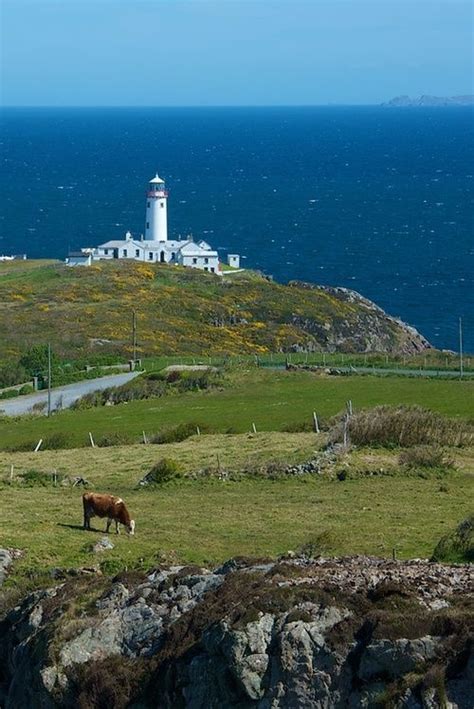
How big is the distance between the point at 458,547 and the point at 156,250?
9571cm

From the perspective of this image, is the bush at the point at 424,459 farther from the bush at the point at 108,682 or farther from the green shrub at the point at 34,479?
the bush at the point at 108,682

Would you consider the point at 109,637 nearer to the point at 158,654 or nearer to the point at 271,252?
the point at 158,654

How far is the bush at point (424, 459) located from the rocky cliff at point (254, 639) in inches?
588

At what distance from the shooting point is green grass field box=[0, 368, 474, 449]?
49.0 metres

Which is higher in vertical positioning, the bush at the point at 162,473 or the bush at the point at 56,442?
the bush at the point at 162,473

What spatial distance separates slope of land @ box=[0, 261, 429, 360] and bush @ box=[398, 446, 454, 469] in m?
41.0

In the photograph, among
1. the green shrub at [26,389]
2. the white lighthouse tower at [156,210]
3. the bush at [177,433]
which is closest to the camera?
the bush at [177,433]

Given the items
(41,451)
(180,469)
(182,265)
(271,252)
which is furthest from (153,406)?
(271,252)

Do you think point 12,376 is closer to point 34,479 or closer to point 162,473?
point 34,479

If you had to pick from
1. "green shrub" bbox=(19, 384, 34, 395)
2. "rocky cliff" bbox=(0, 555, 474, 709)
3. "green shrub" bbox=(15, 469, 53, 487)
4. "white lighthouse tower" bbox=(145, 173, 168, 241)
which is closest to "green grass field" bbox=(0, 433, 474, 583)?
"green shrub" bbox=(15, 469, 53, 487)

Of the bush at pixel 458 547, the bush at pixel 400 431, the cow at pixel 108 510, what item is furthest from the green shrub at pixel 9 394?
the bush at pixel 458 547

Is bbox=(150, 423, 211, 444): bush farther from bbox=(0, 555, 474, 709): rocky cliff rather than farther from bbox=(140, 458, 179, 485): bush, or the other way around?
bbox=(0, 555, 474, 709): rocky cliff

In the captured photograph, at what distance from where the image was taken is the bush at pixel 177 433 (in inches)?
1773

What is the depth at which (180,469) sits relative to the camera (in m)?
37.0
